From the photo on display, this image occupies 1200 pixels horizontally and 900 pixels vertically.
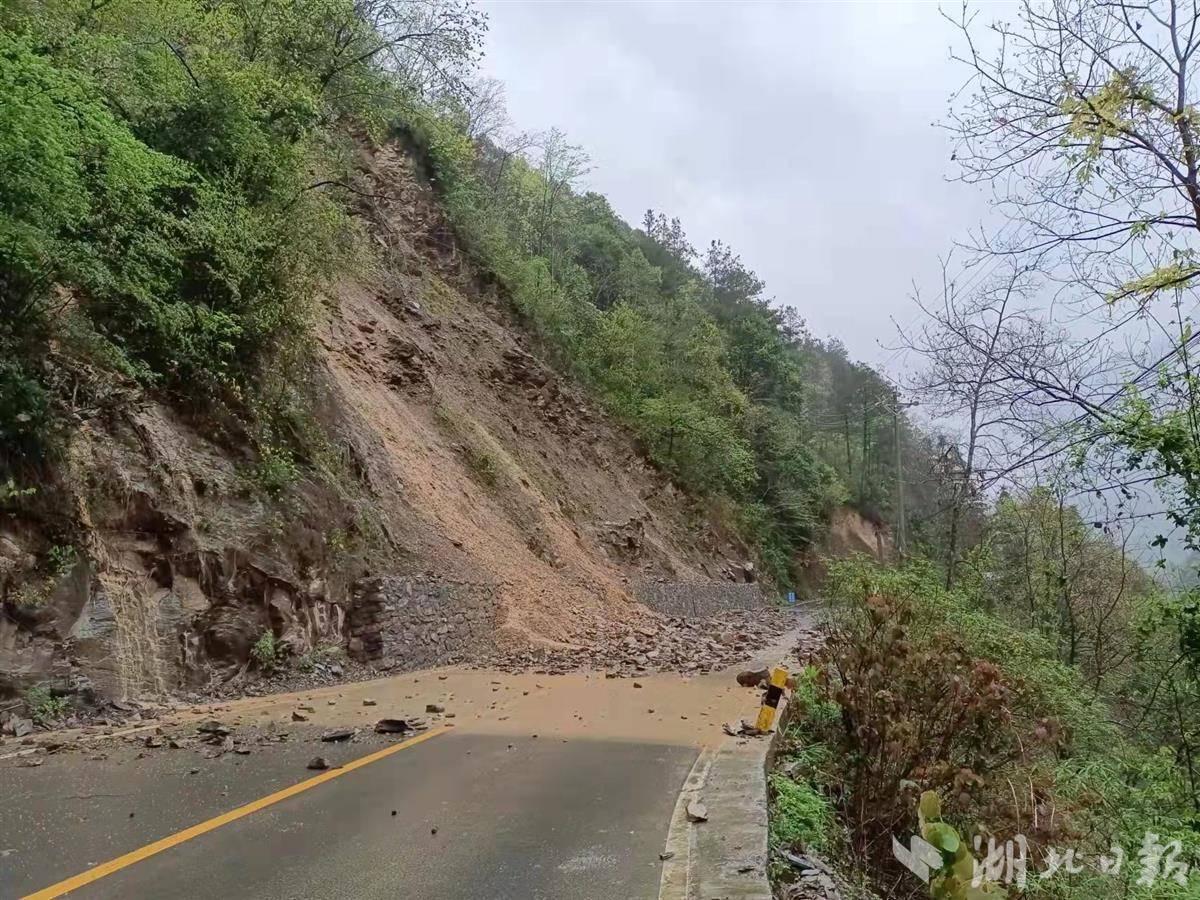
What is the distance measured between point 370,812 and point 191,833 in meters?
1.09

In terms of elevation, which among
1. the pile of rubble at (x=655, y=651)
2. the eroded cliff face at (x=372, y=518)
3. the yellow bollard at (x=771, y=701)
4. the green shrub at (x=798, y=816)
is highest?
the eroded cliff face at (x=372, y=518)

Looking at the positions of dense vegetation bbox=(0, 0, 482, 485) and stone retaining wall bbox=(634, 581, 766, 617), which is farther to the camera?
stone retaining wall bbox=(634, 581, 766, 617)

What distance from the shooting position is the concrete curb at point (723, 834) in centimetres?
421

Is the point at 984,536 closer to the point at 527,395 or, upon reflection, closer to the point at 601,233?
the point at 527,395

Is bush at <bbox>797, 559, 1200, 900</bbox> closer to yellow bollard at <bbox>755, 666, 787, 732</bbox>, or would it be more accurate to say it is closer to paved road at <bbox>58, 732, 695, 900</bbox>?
yellow bollard at <bbox>755, 666, 787, 732</bbox>

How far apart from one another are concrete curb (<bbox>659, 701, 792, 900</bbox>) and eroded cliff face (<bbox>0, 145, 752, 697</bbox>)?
6.20 metres

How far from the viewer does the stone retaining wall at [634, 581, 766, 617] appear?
25.0m

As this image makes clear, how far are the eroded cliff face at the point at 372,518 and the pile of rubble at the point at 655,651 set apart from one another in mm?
848

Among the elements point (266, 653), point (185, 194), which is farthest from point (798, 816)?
point (185, 194)

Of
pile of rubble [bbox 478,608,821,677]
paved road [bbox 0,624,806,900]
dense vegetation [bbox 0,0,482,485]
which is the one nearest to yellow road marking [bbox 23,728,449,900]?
paved road [bbox 0,624,806,900]

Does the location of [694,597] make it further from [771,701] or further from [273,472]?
[771,701]

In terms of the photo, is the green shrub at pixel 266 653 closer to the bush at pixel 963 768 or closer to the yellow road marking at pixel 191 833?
the yellow road marking at pixel 191 833

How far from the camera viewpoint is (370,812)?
219 inches

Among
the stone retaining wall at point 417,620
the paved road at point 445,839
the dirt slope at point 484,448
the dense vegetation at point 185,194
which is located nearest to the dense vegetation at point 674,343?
the dirt slope at point 484,448
